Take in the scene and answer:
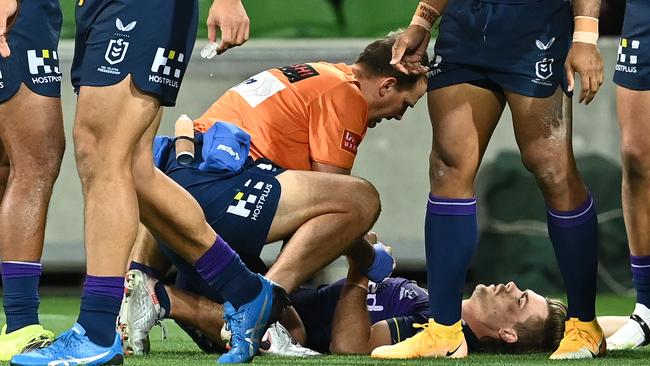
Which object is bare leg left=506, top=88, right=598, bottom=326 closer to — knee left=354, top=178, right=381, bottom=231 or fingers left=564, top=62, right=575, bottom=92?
fingers left=564, top=62, right=575, bottom=92

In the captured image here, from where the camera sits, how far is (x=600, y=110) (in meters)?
8.33

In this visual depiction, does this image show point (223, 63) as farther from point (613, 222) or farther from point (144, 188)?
point (144, 188)

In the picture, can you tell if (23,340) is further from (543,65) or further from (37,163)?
(543,65)

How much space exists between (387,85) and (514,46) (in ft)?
3.09

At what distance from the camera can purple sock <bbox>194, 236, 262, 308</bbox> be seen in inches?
167

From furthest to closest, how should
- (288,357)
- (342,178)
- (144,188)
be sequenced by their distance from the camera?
(342,178) < (288,357) < (144,188)

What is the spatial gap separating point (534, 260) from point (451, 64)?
365cm

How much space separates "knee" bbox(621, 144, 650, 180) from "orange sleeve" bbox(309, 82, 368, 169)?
1.01 m

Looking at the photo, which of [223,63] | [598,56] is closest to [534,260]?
[223,63]

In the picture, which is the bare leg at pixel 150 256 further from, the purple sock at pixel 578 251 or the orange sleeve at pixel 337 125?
the purple sock at pixel 578 251

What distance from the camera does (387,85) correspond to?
535cm

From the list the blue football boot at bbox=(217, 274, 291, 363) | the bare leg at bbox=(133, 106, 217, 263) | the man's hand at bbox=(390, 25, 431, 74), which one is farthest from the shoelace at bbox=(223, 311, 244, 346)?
the man's hand at bbox=(390, 25, 431, 74)

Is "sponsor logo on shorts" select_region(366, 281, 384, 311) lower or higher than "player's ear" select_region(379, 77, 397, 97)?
lower

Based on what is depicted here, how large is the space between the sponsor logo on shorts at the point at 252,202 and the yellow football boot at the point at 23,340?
0.79m
